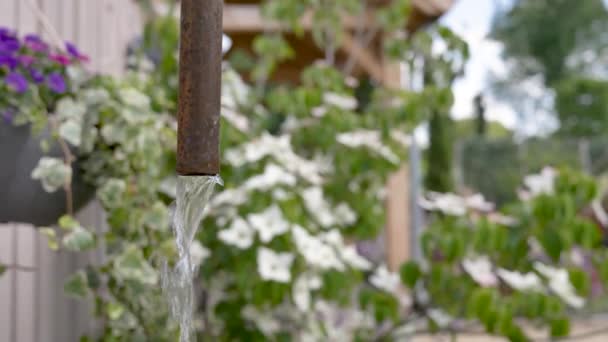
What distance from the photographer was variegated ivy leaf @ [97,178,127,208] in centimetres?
121

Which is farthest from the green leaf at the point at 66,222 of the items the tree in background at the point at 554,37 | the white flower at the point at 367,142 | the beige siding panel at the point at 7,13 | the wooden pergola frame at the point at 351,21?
the tree in background at the point at 554,37

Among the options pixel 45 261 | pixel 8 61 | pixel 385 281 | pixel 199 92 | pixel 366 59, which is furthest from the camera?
pixel 366 59

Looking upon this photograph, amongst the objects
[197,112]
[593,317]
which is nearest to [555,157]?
[593,317]

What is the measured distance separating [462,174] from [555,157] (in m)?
1.10

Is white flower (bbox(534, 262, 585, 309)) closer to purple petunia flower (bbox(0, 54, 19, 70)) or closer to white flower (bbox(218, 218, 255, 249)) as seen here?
white flower (bbox(218, 218, 255, 249))

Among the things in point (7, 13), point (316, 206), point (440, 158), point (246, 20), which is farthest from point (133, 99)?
point (440, 158)

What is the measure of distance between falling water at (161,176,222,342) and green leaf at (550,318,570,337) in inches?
53.7

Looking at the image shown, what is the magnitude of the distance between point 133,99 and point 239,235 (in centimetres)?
60

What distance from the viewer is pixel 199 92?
1.80ft

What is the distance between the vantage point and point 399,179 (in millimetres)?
3598

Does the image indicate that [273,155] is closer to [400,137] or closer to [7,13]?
[400,137]

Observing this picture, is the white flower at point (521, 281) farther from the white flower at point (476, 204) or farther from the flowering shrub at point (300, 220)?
the white flower at point (476, 204)

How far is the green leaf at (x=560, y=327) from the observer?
1937 mm

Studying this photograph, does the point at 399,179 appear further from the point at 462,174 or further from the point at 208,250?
the point at 462,174
